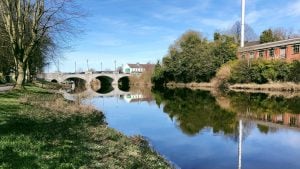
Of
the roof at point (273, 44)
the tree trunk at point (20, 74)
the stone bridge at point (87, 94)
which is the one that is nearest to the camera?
the tree trunk at point (20, 74)

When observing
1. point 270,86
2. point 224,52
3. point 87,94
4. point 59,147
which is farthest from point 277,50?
point 59,147

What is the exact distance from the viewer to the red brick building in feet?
227

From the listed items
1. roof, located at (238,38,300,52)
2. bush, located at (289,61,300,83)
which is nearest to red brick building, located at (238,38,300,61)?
roof, located at (238,38,300,52)

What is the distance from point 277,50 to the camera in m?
74.0

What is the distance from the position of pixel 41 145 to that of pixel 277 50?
2697 inches

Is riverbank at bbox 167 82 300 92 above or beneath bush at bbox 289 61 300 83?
beneath

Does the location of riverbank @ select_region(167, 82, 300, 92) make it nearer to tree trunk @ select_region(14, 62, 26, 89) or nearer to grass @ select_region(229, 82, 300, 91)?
grass @ select_region(229, 82, 300, 91)

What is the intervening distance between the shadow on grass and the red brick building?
59903 millimetres

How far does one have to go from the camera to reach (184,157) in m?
16.8

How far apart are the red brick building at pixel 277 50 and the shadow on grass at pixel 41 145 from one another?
59903 mm

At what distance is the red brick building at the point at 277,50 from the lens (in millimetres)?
69062

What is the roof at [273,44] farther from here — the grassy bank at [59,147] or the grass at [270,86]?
the grassy bank at [59,147]

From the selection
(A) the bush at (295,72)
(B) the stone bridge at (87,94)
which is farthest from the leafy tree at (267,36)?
(B) the stone bridge at (87,94)

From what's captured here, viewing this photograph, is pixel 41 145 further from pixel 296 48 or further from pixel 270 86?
pixel 296 48
